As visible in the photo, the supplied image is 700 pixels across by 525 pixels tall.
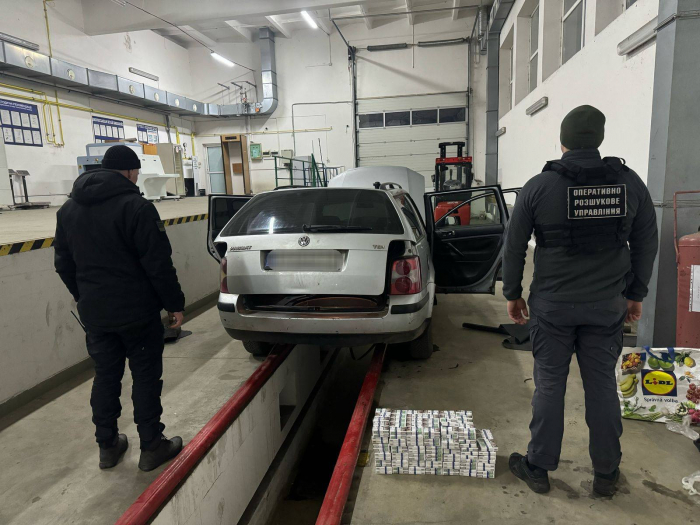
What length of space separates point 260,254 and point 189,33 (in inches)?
612

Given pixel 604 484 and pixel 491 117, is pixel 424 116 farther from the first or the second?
pixel 604 484

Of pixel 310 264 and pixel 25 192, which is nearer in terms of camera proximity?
pixel 310 264

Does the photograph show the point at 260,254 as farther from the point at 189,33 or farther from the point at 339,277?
the point at 189,33

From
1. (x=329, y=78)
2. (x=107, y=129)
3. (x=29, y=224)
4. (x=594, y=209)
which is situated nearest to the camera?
(x=594, y=209)

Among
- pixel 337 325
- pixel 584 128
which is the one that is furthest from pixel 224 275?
pixel 584 128

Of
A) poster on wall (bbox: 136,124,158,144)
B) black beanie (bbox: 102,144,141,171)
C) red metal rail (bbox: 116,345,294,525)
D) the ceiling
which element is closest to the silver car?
red metal rail (bbox: 116,345,294,525)

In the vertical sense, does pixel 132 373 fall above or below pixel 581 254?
below

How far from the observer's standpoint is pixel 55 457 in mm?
2508

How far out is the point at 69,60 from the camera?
11172 mm

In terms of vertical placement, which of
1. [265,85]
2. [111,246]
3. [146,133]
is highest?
[265,85]

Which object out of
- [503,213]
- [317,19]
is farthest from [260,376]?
[317,19]

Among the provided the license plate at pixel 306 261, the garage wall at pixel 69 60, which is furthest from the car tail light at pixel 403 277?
the garage wall at pixel 69 60

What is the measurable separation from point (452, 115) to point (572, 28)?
813 cm

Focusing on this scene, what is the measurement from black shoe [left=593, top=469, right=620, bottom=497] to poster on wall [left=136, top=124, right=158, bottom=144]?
50.2 ft
